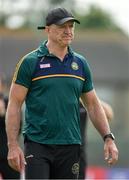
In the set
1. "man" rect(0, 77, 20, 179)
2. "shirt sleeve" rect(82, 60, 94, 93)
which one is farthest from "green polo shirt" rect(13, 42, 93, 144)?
"man" rect(0, 77, 20, 179)

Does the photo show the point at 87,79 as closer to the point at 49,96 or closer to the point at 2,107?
the point at 49,96

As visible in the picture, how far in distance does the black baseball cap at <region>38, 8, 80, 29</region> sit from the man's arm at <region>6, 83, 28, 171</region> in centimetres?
72

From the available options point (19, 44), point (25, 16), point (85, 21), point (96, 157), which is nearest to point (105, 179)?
point (96, 157)

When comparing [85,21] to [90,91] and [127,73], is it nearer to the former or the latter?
[127,73]

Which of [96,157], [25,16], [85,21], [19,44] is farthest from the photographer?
[85,21]

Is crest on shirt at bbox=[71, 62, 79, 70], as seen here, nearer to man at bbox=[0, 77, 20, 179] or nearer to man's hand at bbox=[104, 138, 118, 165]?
man's hand at bbox=[104, 138, 118, 165]

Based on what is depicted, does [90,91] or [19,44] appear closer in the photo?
[90,91]

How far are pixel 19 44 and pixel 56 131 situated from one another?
1288 inches

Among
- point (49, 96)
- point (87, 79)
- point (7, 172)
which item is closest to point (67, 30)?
point (87, 79)

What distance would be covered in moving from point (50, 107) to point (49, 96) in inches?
4.3

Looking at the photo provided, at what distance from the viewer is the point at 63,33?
8.94 meters

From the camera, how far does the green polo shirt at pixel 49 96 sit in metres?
8.87

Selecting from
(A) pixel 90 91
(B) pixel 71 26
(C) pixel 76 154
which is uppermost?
(B) pixel 71 26

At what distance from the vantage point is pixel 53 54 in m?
9.04
